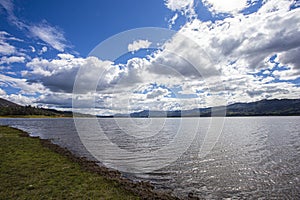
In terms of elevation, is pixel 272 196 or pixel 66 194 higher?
A: pixel 66 194

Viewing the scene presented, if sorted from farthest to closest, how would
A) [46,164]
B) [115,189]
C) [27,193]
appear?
[46,164], [115,189], [27,193]

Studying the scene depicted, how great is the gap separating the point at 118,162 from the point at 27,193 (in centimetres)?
1502

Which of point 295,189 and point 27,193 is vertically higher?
point 27,193

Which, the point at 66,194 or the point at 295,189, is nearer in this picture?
the point at 66,194

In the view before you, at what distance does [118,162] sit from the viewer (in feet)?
93.7

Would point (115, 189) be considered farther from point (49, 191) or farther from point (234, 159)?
point (234, 159)

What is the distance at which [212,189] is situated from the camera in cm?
1866

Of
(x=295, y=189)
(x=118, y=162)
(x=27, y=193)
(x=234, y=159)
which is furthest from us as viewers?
(x=234, y=159)

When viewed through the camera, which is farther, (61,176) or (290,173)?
(290,173)

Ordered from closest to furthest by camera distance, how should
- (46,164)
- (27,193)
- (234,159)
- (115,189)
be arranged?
1. (27,193)
2. (115,189)
3. (46,164)
4. (234,159)

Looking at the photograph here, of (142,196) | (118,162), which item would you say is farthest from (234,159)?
(142,196)

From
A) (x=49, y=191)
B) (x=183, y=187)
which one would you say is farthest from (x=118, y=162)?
(x=49, y=191)

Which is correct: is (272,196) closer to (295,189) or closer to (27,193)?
(295,189)

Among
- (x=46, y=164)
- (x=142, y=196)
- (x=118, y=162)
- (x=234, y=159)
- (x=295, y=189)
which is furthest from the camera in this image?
(x=234, y=159)
